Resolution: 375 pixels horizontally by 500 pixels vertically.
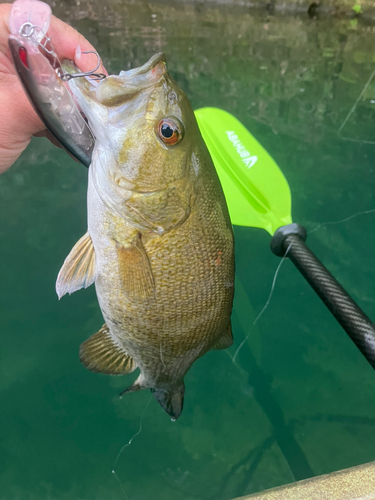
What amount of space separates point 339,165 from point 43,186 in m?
3.04

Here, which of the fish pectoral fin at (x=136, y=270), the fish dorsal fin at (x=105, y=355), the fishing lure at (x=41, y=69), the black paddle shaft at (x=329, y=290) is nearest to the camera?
the fishing lure at (x=41, y=69)

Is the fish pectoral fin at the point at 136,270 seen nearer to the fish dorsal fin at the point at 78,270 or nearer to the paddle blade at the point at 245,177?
the fish dorsal fin at the point at 78,270

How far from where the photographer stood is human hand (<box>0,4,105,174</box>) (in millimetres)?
940

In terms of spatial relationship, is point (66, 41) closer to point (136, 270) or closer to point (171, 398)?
point (136, 270)

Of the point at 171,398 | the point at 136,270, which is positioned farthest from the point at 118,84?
the point at 171,398

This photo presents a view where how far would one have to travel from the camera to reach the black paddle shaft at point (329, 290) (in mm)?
1591

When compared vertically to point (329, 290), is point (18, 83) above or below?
above

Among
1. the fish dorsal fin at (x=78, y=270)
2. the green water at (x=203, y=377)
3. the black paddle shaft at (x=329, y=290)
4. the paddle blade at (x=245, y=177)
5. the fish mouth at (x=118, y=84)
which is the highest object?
the fish mouth at (x=118, y=84)

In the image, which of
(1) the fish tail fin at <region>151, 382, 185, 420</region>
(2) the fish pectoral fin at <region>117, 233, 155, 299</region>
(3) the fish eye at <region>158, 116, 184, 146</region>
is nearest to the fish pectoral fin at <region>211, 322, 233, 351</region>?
(1) the fish tail fin at <region>151, 382, 185, 420</region>

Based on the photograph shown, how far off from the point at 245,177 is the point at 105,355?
1.99 metres

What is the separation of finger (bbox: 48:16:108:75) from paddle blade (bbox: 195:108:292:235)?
1844 mm

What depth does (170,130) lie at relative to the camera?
0.94m

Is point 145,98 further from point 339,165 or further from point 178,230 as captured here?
point 339,165

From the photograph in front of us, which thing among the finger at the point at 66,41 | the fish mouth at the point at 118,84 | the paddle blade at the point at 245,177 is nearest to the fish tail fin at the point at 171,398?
the fish mouth at the point at 118,84
